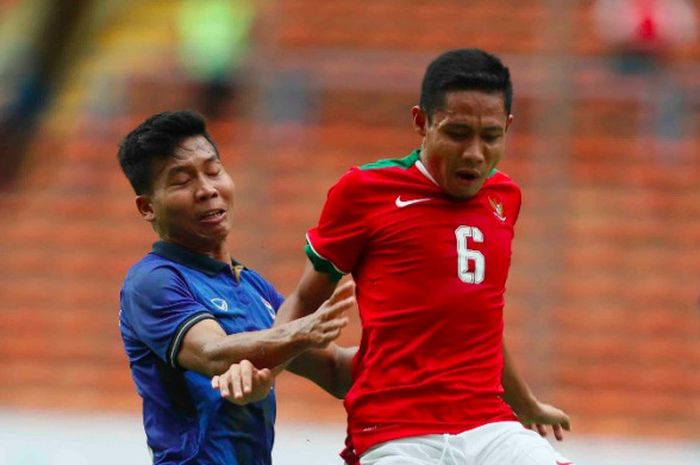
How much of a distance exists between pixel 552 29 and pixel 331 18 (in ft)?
5.05

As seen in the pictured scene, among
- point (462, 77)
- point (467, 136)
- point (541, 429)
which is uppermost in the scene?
point (462, 77)

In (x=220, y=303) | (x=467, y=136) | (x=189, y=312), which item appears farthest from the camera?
(x=220, y=303)

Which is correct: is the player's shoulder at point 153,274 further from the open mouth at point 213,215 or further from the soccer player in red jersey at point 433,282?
the soccer player in red jersey at point 433,282

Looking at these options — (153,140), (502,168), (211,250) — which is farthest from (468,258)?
(502,168)

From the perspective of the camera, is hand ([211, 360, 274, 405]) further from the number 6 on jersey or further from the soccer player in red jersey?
the number 6 on jersey

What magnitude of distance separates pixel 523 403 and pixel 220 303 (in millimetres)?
908

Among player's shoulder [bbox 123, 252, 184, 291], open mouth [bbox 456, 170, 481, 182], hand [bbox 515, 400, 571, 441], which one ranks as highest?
open mouth [bbox 456, 170, 481, 182]

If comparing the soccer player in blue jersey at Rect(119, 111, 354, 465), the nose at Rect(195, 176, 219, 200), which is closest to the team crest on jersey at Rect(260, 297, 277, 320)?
the soccer player in blue jersey at Rect(119, 111, 354, 465)

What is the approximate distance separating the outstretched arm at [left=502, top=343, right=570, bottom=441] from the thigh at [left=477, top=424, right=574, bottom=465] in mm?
438

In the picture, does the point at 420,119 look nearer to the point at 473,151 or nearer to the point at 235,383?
the point at 473,151

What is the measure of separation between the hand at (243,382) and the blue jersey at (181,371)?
357mm

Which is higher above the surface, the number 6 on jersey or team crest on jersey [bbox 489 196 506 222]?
team crest on jersey [bbox 489 196 506 222]

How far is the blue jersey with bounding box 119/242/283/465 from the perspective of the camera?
3.90 metres

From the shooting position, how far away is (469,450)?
12.1 ft
